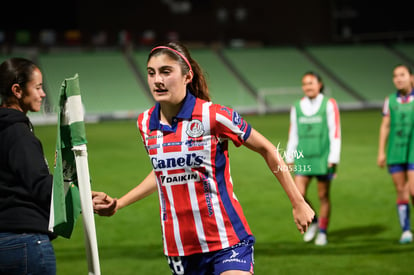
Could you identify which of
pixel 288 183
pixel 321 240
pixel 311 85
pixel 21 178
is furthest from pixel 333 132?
pixel 21 178

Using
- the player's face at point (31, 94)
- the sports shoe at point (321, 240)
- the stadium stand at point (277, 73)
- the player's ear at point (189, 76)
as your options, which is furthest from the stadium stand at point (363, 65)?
the player's face at point (31, 94)

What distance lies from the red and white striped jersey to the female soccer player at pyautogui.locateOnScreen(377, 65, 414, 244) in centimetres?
469

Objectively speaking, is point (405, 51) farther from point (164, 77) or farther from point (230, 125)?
point (164, 77)

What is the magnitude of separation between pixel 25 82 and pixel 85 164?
718mm

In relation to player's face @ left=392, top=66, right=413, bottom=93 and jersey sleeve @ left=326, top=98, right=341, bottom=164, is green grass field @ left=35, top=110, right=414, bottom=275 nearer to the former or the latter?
jersey sleeve @ left=326, top=98, right=341, bottom=164

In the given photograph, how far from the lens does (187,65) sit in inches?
128

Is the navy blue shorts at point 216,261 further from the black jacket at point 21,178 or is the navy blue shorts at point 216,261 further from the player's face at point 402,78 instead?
the player's face at point 402,78

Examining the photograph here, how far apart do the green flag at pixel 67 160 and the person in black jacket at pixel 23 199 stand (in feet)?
0.33

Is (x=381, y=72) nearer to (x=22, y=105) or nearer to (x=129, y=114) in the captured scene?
(x=129, y=114)

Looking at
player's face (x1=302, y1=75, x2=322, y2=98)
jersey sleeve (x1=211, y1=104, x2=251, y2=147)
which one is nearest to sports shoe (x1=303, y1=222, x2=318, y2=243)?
player's face (x1=302, y1=75, x2=322, y2=98)

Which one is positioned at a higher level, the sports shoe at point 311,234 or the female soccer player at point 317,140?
the female soccer player at point 317,140

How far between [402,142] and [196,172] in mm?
4933

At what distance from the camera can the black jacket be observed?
2.86 meters

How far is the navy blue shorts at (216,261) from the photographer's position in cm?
315
